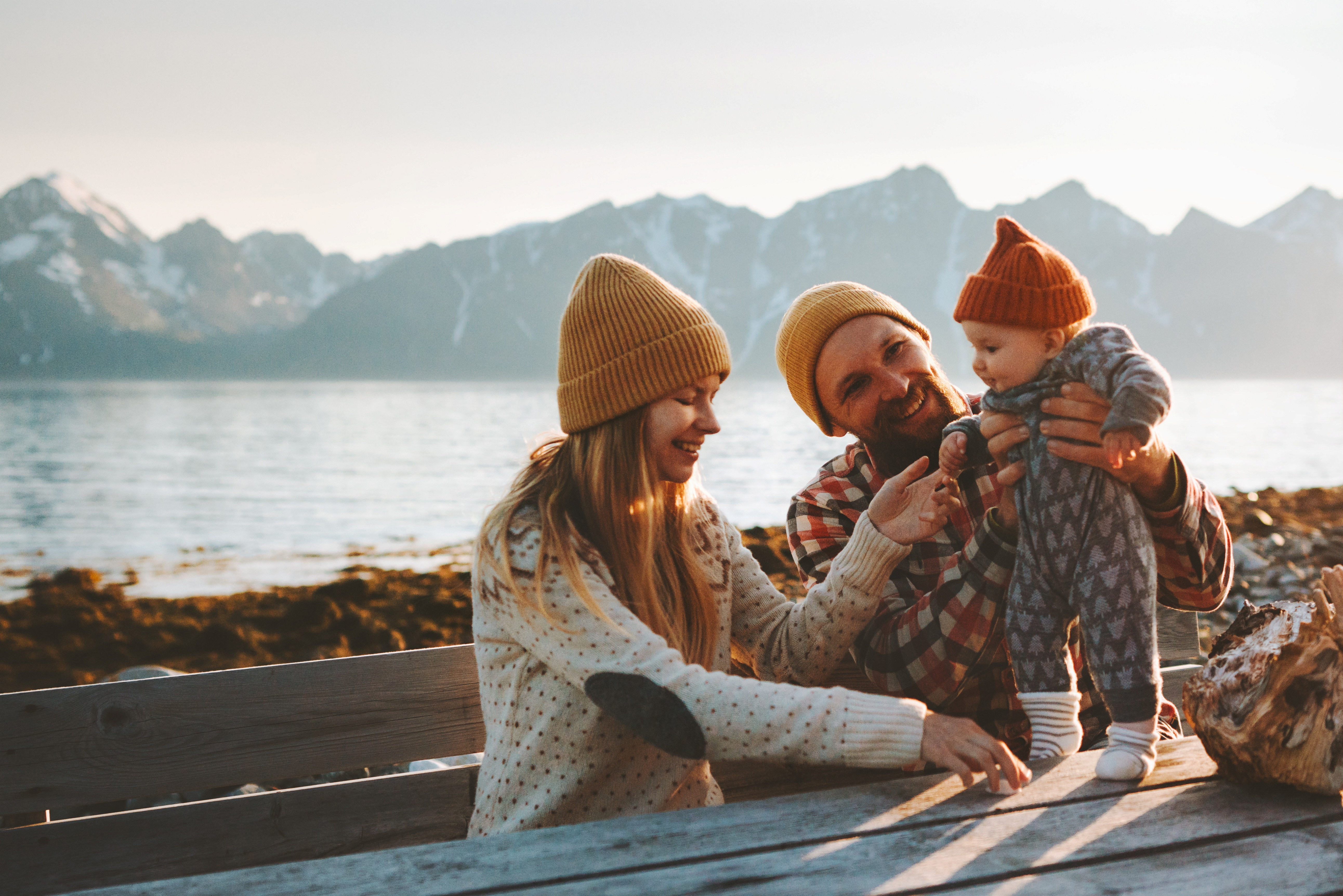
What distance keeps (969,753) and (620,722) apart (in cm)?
72

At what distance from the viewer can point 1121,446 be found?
1.97 meters

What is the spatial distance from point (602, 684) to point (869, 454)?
140cm

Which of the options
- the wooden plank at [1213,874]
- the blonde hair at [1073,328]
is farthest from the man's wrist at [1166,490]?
the wooden plank at [1213,874]

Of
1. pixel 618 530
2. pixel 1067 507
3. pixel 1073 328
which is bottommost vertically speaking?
pixel 618 530

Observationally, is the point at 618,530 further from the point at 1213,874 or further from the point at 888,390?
the point at 1213,874

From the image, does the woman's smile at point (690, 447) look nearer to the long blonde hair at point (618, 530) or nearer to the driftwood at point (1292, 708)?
the long blonde hair at point (618, 530)

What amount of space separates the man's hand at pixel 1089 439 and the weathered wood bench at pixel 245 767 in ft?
3.30

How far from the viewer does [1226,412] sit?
4459cm

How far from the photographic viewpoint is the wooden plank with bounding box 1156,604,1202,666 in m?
3.24

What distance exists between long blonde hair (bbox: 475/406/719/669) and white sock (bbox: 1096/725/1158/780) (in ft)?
3.12

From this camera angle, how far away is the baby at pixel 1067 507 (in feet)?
6.50

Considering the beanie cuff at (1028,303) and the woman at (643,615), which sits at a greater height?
the beanie cuff at (1028,303)

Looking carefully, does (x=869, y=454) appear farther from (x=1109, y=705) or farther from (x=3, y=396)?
(x=3, y=396)

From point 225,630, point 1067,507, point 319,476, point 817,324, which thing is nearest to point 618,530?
point 1067,507
